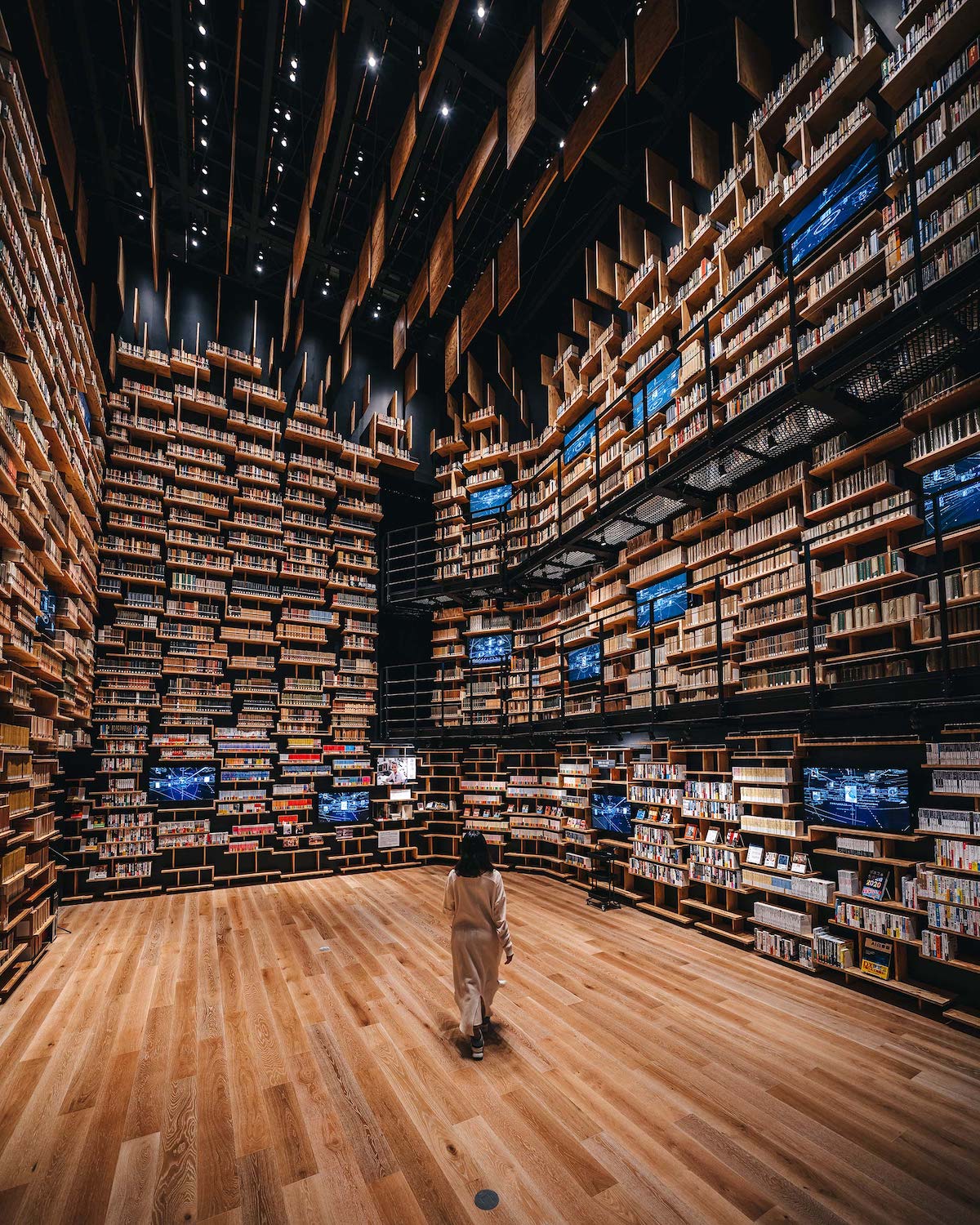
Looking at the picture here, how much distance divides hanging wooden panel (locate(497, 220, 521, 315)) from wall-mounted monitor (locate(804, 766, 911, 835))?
6.42m

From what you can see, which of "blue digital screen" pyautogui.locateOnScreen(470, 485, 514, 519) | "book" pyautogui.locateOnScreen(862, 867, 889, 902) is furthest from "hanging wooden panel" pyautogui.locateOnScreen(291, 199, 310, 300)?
"book" pyautogui.locateOnScreen(862, 867, 889, 902)

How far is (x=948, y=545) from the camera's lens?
4281 mm

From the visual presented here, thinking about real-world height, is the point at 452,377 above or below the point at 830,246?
above

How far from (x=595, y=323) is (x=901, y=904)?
822 cm

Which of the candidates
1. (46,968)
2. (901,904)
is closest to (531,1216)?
(901,904)

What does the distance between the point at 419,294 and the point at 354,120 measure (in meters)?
2.13

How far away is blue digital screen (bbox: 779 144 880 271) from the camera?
505 cm

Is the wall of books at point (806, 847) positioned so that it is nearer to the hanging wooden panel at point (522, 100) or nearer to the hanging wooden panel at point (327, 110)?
the hanging wooden panel at point (522, 100)

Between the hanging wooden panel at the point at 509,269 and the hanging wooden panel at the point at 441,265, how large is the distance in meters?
0.72

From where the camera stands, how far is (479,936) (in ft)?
11.8

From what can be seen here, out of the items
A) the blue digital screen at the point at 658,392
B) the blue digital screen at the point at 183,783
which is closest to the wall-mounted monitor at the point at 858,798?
the blue digital screen at the point at 658,392

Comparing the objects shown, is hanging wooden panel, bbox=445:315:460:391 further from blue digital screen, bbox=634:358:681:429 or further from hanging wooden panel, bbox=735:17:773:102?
hanging wooden panel, bbox=735:17:773:102

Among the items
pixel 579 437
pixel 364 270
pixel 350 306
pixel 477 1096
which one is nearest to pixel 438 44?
pixel 364 270

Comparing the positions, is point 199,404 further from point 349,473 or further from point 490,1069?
point 490,1069
